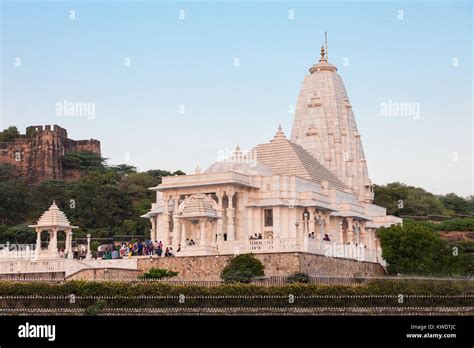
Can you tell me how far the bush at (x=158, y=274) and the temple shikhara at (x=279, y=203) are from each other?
1382 millimetres

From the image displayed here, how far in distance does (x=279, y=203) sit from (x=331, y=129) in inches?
504

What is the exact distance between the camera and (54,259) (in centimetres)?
4381

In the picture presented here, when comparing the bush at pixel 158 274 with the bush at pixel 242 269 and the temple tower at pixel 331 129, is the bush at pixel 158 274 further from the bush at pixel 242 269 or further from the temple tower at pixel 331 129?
the temple tower at pixel 331 129

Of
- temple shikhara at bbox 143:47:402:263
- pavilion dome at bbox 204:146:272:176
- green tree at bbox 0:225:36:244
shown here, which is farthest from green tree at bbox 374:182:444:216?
pavilion dome at bbox 204:146:272:176

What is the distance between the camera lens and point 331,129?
61688mm

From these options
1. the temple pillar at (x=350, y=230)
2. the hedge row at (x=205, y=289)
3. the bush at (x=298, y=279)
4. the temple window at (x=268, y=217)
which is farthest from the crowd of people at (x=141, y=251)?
the temple pillar at (x=350, y=230)

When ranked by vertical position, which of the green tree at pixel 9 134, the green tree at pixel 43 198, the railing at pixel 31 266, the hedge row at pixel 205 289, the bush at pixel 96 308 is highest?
the green tree at pixel 9 134

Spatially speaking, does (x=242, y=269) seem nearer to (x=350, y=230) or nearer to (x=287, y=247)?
(x=287, y=247)

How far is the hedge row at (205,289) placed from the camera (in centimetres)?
3619

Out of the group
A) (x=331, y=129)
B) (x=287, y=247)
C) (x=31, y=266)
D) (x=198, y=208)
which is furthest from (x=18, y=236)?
(x=287, y=247)

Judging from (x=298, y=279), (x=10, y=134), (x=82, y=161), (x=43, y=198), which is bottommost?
(x=298, y=279)

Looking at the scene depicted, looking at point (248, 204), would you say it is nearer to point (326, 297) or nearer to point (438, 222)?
point (326, 297)

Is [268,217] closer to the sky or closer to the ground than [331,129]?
closer to the ground

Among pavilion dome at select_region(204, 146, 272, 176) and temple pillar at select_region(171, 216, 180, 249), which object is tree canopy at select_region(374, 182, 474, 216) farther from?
temple pillar at select_region(171, 216, 180, 249)
